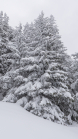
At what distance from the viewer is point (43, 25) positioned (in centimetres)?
1242

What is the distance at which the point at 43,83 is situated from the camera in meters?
10.3

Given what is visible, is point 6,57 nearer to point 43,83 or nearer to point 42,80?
point 42,80

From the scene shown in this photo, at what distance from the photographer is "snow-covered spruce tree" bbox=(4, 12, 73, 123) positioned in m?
9.67

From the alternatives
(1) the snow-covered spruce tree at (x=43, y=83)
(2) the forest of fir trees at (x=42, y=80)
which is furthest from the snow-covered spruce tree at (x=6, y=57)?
(1) the snow-covered spruce tree at (x=43, y=83)

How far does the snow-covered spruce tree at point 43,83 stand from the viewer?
9672 mm

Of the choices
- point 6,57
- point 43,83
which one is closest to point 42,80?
point 43,83

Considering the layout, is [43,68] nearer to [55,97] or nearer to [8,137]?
[55,97]

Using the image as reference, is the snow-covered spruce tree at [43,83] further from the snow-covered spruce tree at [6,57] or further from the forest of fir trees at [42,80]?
the snow-covered spruce tree at [6,57]

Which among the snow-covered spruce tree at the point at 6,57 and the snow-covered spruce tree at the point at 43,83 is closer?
the snow-covered spruce tree at the point at 43,83

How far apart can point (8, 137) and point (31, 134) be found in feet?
3.54

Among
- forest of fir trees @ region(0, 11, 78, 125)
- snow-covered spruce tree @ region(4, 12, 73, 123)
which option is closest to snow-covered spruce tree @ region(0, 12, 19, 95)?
forest of fir trees @ region(0, 11, 78, 125)

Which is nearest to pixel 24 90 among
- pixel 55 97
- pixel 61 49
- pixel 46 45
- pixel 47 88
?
pixel 47 88

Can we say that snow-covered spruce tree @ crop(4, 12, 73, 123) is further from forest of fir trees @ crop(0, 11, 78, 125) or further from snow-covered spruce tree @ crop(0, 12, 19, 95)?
snow-covered spruce tree @ crop(0, 12, 19, 95)

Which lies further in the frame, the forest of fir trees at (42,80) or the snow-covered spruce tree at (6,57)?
the snow-covered spruce tree at (6,57)
